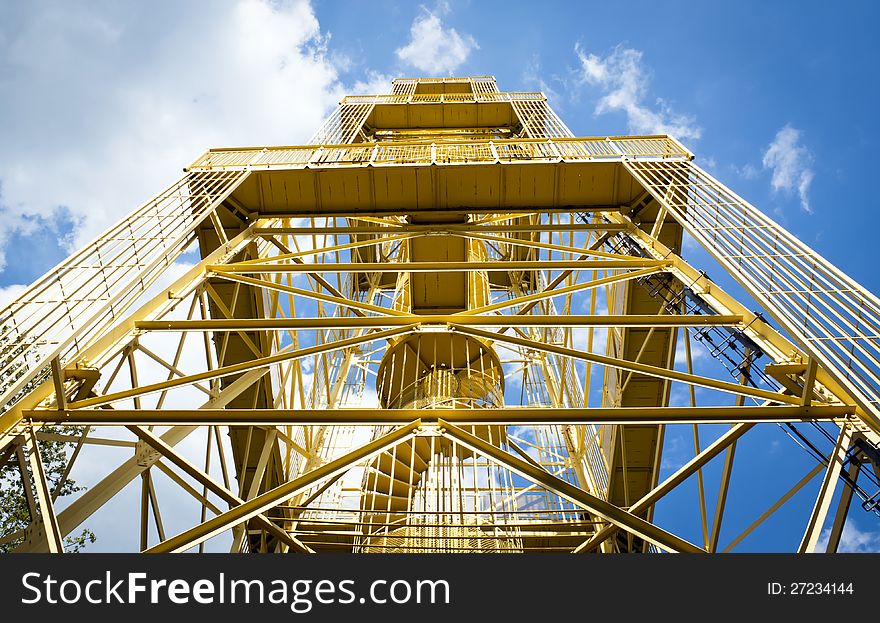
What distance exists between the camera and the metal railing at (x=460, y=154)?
39.3 feet

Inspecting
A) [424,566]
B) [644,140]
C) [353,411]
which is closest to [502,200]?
[644,140]

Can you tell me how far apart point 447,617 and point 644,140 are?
1141 centimetres

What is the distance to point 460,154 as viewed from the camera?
13125mm

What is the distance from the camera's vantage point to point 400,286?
18.5 m

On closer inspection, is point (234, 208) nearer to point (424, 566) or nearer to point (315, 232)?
point (315, 232)

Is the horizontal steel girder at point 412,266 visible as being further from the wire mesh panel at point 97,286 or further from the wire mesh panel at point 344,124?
the wire mesh panel at point 344,124

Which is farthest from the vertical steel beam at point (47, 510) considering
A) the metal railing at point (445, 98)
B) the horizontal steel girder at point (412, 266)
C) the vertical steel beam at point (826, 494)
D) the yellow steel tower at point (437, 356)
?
the metal railing at point (445, 98)

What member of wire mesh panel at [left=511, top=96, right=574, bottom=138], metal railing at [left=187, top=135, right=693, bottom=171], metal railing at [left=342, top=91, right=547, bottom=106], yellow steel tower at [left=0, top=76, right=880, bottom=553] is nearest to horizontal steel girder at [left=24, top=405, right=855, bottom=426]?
yellow steel tower at [left=0, top=76, right=880, bottom=553]

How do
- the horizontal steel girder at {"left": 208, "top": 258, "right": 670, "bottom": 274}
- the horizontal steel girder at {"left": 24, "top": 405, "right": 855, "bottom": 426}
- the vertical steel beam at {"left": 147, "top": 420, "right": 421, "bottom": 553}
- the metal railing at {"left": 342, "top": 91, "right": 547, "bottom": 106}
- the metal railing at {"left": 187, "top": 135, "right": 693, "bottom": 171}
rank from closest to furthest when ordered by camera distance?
the vertical steel beam at {"left": 147, "top": 420, "right": 421, "bottom": 553}
the horizontal steel girder at {"left": 24, "top": 405, "right": 855, "bottom": 426}
the horizontal steel girder at {"left": 208, "top": 258, "right": 670, "bottom": 274}
the metal railing at {"left": 187, "top": 135, "right": 693, "bottom": 171}
the metal railing at {"left": 342, "top": 91, "right": 547, "bottom": 106}

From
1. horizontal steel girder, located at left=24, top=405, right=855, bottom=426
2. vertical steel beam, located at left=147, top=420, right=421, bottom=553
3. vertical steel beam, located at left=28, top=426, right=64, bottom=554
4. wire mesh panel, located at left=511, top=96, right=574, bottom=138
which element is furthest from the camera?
wire mesh panel, located at left=511, top=96, right=574, bottom=138

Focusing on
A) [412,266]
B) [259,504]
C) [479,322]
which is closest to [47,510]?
[259,504]

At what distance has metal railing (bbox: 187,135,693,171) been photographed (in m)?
12.0

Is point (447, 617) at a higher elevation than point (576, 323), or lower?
Result: lower

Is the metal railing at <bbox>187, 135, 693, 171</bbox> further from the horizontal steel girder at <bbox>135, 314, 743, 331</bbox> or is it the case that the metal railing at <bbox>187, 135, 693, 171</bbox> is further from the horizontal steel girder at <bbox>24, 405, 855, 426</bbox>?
the horizontal steel girder at <bbox>24, 405, 855, 426</bbox>
